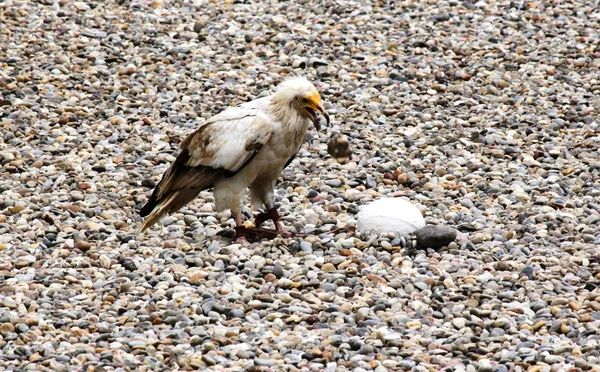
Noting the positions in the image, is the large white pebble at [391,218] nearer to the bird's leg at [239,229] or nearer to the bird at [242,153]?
the bird at [242,153]

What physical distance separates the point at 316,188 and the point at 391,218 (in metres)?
1.28

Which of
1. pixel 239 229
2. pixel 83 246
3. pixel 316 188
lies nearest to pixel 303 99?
pixel 239 229

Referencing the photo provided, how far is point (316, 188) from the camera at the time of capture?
812 centimetres

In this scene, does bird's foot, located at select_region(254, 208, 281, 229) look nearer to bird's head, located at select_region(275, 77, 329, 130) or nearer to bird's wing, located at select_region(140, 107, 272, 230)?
bird's wing, located at select_region(140, 107, 272, 230)

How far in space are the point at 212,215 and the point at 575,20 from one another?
245 inches

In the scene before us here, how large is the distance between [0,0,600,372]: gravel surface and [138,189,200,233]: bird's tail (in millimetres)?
166

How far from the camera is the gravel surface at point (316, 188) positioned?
18.0 ft

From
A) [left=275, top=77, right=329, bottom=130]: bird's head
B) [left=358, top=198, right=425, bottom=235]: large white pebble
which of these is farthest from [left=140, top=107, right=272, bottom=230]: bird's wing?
[left=358, top=198, right=425, bottom=235]: large white pebble

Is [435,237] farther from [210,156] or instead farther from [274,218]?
[210,156]

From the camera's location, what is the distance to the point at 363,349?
5312 millimetres

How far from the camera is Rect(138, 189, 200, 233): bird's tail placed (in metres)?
7.02

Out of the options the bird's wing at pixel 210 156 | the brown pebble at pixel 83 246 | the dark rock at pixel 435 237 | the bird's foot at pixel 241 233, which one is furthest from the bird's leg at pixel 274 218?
the brown pebble at pixel 83 246

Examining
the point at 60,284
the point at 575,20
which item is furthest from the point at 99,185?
the point at 575,20

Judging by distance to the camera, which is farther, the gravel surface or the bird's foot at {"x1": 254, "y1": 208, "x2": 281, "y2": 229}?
the bird's foot at {"x1": 254, "y1": 208, "x2": 281, "y2": 229}
